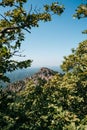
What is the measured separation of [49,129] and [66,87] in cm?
370

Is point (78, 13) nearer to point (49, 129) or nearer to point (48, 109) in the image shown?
point (48, 109)

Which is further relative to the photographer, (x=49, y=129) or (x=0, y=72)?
(x=0, y=72)

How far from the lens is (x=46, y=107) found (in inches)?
445

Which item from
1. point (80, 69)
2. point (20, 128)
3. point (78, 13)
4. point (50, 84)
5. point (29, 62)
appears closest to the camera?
point (20, 128)

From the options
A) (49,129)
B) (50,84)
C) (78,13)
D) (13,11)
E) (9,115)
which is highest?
(78,13)

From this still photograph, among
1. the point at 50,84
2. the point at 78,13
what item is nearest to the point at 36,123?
the point at 50,84

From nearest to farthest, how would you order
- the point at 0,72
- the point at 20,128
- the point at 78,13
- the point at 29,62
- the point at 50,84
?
the point at 20,128 → the point at 0,72 → the point at 29,62 → the point at 50,84 → the point at 78,13

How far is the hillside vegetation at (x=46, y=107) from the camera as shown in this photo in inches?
381

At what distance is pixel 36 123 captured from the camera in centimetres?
1030

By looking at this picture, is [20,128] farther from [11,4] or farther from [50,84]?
[11,4]

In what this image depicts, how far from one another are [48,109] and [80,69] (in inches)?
238

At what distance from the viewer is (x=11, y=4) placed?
13797 mm

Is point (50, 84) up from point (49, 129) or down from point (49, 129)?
up

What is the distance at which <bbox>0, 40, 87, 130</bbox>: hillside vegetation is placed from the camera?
9.67 metres
